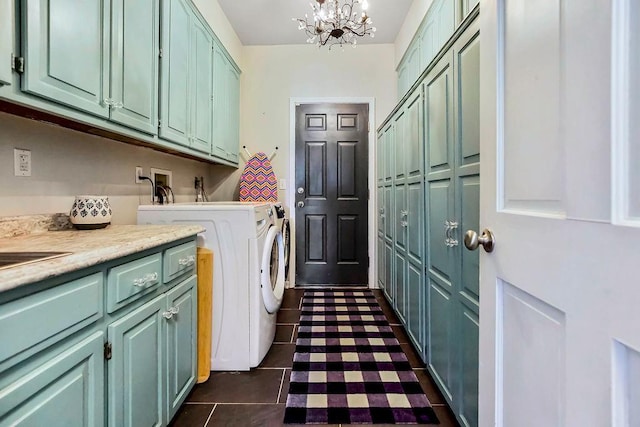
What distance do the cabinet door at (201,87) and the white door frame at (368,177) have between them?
1153mm

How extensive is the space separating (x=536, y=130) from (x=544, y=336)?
1.33 feet

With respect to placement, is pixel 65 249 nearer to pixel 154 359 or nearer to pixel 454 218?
pixel 154 359

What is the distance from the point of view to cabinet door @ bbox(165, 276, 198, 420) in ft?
4.47

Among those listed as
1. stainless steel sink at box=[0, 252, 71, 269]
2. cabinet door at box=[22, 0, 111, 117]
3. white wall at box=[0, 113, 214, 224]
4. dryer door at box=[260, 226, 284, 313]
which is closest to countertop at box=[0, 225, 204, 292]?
stainless steel sink at box=[0, 252, 71, 269]

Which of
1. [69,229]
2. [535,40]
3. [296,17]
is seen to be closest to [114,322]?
[69,229]

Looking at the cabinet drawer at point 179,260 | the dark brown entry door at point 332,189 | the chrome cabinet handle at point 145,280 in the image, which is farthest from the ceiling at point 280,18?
the chrome cabinet handle at point 145,280

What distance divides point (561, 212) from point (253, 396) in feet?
5.27

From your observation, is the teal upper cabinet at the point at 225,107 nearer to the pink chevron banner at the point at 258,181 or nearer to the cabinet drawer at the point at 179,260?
the pink chevron banner at the point at 258,181

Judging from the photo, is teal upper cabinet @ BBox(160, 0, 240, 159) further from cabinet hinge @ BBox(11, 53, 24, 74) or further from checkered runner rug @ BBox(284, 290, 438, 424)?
checkered runner rug @ BBox(284, 290, 438, 424)

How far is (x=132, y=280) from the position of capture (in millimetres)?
1067

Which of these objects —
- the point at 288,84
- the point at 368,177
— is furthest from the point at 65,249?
the point at 288,84

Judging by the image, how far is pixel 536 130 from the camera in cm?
66

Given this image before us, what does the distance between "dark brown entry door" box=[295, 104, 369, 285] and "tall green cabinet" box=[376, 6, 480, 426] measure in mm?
1260

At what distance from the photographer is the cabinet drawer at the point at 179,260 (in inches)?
52.4
